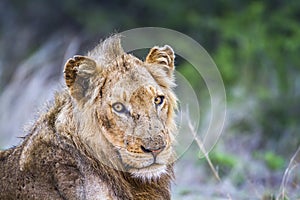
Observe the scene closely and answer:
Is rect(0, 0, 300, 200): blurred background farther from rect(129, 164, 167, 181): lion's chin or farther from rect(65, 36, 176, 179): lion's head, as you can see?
rect(129, 164, 167, 181): lion's chin

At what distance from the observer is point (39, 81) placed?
1305cm

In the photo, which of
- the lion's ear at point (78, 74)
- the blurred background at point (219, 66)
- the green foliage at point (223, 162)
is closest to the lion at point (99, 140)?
the lion's ear at point (78, 74)

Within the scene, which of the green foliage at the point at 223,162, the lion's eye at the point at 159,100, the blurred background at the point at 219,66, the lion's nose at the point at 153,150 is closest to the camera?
the lion's nose at the point at 153,150

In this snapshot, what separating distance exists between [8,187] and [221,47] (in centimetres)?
1292

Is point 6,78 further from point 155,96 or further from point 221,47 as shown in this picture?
point 155,96

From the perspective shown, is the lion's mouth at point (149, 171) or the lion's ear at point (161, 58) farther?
the lion's ear at point (161, 58)

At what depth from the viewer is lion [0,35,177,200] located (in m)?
5.34

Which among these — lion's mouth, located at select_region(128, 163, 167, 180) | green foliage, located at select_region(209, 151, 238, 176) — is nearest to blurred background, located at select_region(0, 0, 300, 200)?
green foliage, located at select_region(209, 151, 238, 176)

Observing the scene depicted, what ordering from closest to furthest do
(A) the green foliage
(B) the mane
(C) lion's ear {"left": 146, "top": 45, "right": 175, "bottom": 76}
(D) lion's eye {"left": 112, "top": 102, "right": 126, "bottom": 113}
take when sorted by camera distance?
(D) lion's eye {"left": 112, "top": 102, "right": 126, "bottom": 113} < (B) the mane < (C) lion's ear {"left": 146, "top": 45, "right": 175, "bottom": 76} < (A) the green foliage

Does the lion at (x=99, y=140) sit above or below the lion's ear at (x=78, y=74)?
below

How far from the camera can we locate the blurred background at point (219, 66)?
10.6m

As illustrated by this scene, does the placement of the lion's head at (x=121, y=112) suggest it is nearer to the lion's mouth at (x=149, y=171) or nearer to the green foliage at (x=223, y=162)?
the lion's mouth at (x=149, y=171)

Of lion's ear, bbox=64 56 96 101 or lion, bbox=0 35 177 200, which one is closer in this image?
lion, bbox=0 35 177 200

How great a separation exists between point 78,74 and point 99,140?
419 mm
